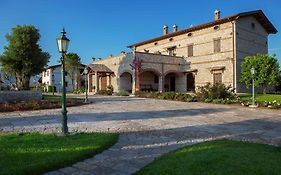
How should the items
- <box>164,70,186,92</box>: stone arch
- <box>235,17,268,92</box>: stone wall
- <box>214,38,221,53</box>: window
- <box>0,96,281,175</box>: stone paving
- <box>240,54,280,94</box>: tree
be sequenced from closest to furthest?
1. <box>0,96,281,175</box>: stone paving
2. <box>240,54,280,94</box>: tree
3. <box>235,17,268,92</box>: stone wall
4. <box>214,38,221,53</box>: window
5. <box>164,70,186,92</box>: stone arch

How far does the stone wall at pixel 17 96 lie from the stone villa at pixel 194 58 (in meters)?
11.6

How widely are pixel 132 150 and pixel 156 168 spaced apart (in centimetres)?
161

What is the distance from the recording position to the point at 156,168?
4.52m

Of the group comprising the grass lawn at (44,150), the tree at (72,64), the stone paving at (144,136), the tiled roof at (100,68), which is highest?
the tree at (72,64)

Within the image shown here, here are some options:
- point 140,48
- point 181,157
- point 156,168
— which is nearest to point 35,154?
point 156,168

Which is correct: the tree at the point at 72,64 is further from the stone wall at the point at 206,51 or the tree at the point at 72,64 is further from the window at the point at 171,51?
the window at the point at 171,51

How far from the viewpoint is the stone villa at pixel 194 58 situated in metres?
26.3

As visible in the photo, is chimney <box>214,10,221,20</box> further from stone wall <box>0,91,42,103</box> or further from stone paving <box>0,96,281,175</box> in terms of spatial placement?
stone paving <box>0,96,281,175</box>

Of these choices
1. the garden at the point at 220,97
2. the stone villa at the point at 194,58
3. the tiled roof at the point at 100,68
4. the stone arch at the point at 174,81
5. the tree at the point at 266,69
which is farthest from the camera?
the tiled roof at the point at 100,68

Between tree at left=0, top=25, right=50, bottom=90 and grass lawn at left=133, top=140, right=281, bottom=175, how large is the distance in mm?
21861

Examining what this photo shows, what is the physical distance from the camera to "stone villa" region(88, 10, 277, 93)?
2633 cm

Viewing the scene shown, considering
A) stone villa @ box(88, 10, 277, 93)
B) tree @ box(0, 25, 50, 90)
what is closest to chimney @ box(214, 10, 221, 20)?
stone villa @ box(88, 10, 277, 93)

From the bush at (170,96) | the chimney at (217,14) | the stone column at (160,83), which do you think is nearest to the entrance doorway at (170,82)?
the stone column at (160,83)

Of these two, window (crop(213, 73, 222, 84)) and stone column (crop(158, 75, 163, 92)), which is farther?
stone column (crop(158, 75, 163, 92))
